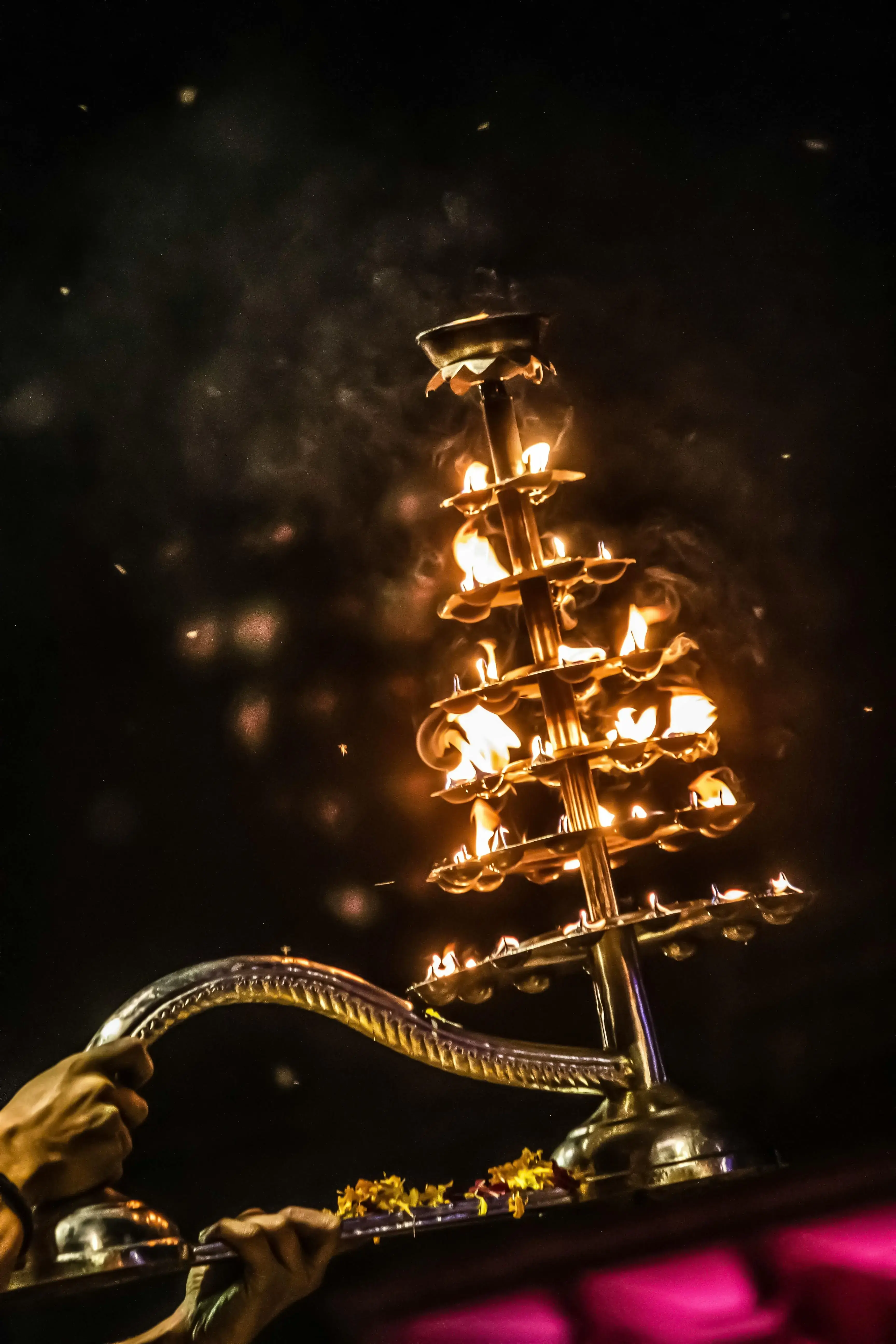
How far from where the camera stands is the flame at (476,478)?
180 cm

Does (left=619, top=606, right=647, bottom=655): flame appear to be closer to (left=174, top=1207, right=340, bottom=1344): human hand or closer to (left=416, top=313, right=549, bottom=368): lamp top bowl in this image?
(left=416, top=313, right=549, bottom=368): lamp top bowl

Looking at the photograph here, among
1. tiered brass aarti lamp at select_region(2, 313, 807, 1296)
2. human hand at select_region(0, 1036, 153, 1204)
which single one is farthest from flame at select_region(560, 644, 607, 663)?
human hand at select_region(0, 1036, 153, 1204)

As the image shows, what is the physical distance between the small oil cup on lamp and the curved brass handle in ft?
0.15

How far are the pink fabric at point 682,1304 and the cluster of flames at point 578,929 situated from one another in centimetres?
45

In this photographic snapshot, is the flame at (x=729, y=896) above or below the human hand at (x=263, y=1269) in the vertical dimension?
above

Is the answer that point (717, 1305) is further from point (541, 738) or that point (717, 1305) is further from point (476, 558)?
point (476, 558)

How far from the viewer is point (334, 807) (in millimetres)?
1983

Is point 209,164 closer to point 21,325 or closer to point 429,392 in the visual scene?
point 21,325

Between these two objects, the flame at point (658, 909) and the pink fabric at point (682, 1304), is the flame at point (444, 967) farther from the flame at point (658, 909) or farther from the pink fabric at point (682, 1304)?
the pink fabric at point (682, 1304)

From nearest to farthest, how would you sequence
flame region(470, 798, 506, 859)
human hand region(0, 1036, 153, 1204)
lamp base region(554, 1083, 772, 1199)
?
1. human hand region(0, 1036, 153, 1204)
2. lamp base region(554, 1083, 772, 1199)
3. flame region(470, 798, 506, 859)

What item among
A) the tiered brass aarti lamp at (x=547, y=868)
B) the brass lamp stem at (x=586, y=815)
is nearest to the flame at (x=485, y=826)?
the tiered brass aarti lamp at (x=547, y=868)

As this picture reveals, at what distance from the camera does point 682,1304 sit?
64.1 inches

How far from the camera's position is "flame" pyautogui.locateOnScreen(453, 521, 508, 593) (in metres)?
1.79

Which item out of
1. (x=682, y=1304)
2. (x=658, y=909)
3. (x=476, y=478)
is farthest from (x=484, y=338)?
(x=682, y=1304)
